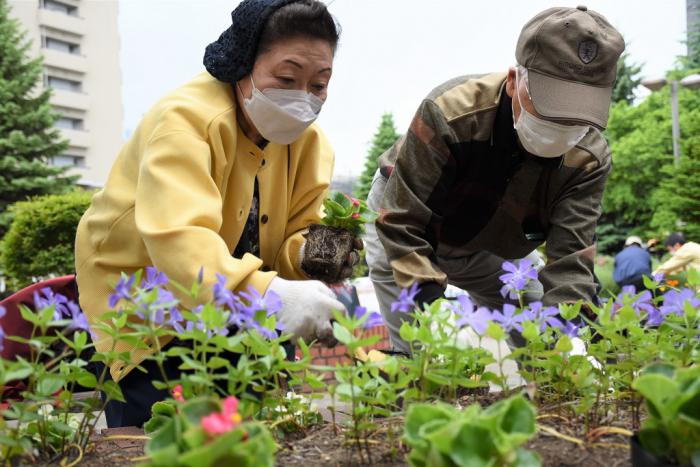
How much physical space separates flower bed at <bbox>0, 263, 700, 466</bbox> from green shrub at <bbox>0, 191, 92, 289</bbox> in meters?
9.42

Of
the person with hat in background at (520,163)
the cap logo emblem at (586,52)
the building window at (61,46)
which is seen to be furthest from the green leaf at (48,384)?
the building window at (61,46)

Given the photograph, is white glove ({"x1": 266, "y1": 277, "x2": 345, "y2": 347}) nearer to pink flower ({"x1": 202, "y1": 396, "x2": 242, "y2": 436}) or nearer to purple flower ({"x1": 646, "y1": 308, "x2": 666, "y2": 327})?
purple flower ({"x1": 646, "y1": 308, "x2": 666, "y2": 327})

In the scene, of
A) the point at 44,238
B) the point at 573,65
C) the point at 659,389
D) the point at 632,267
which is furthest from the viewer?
the point at 44,238

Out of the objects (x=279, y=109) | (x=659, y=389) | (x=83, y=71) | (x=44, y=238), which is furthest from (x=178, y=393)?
(x=83, y=71)

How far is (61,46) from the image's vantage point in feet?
130

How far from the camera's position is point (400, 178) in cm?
247

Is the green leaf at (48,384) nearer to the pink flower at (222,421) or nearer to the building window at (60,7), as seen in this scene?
the pink flower at (222,421)

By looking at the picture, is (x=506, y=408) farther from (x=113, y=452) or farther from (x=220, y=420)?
Answer: (x=113, y=452)

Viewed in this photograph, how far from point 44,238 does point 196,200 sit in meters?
9.57

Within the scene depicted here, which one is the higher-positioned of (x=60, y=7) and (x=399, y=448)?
(x=399, y=448)

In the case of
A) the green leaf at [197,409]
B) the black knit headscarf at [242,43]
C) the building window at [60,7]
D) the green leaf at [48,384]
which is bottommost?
the building window at [60,7]

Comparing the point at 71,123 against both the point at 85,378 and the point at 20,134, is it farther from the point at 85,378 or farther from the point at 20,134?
the point at 85,378

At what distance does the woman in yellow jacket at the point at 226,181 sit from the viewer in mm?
1679

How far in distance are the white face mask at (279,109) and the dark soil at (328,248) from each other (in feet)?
1.10
